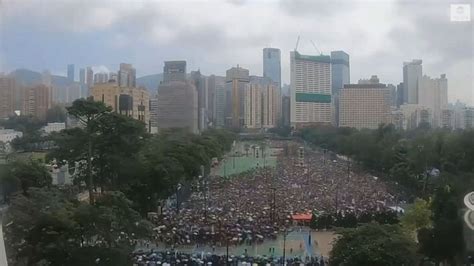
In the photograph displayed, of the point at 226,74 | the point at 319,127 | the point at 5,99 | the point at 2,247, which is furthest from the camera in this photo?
the point at 319,127

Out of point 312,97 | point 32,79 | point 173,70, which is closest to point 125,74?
point 173,70

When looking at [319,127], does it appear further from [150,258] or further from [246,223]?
[150,258]

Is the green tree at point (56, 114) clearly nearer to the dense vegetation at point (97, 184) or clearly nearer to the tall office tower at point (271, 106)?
the dense vegetation at point (97, 184)

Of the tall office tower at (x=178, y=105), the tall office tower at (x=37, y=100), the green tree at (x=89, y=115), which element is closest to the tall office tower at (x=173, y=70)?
the tall office tower at (x=178, y=105)

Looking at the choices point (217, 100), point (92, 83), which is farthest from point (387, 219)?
point (92, 83)

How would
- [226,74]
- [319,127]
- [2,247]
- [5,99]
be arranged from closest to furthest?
1. [2,247]
2. [5,99]
3. [226,74]
4. [319,127]
